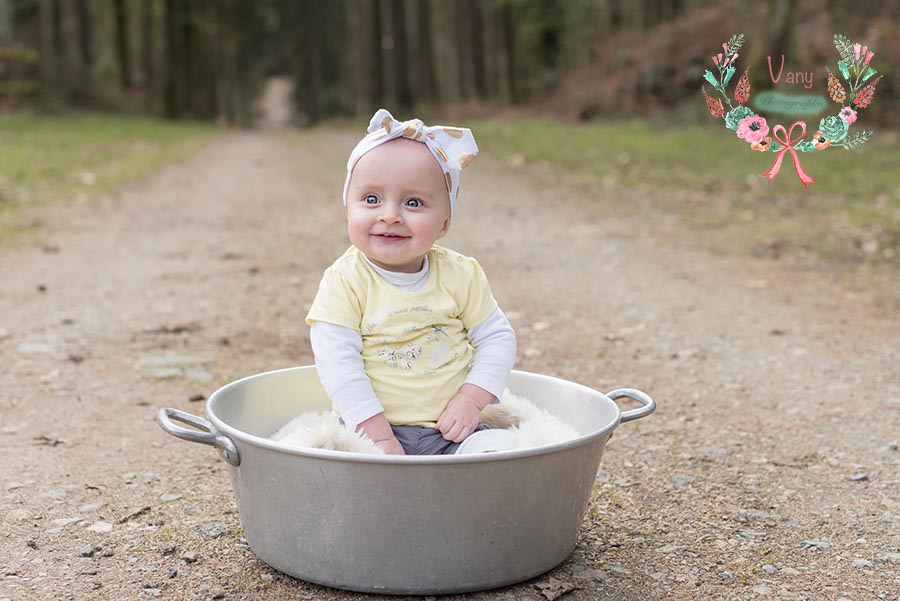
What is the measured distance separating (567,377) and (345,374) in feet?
5.77

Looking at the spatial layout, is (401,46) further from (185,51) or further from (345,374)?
(345,374)

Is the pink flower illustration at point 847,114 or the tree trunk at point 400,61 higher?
the tree trunk at point 400,61

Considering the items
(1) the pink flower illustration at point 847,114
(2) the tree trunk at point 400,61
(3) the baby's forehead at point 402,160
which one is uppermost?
(2) the tree trunk at point 400,61

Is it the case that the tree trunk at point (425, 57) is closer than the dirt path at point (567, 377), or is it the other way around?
the dirt path at point (567, 377)

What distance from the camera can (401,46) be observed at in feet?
72.8

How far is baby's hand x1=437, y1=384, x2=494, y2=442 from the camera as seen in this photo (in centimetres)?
242

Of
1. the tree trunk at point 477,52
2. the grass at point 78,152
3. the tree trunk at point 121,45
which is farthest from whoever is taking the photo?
the tree trunk at point 121,45

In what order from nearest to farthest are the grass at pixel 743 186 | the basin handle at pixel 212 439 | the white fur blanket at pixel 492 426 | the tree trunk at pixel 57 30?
the basin handle at pixel 212 439, the white fur blanket at pixel 492 426, the grass at pixel 743 186, the tree trunk at pixel 57 30

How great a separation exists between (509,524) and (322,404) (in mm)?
873

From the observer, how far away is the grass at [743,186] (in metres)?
6.68

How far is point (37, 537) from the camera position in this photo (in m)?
2.44

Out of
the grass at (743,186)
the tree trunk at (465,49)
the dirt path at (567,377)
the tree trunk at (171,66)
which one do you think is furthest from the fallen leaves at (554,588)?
the tree trunk at (465,49)

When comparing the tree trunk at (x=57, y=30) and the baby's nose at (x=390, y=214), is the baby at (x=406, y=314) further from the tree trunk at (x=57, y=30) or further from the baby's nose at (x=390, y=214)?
the tree trunk at (x=57, y=30)

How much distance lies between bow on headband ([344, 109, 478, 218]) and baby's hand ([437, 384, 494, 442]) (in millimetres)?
464
